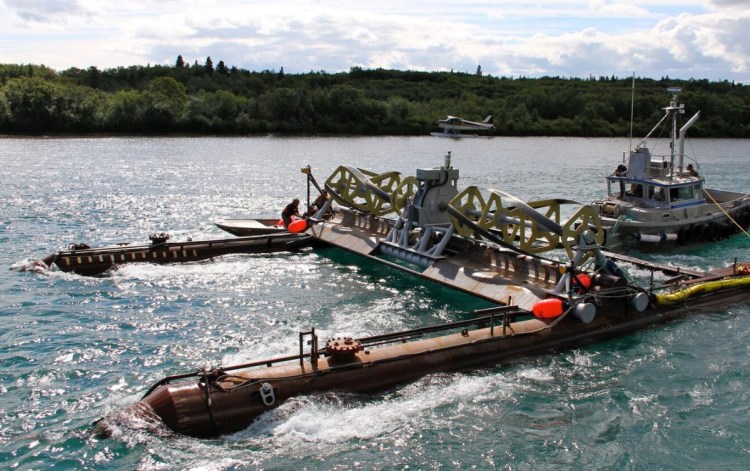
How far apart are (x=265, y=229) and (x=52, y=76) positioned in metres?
184

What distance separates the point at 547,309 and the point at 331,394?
7494 mm

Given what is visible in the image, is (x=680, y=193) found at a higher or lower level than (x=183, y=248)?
higher

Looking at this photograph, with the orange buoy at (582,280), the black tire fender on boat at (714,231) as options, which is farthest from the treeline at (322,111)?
the orange buoy at (582,280)

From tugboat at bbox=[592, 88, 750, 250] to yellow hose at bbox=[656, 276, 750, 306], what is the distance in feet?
27.8

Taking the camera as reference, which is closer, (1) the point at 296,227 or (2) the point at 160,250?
(2) the point at 160,250

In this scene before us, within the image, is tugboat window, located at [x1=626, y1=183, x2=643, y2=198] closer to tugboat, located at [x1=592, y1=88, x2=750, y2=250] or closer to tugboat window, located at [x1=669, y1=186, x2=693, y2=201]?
tugboat, located at [x1=592, y1=88, x2=750, y2=250]

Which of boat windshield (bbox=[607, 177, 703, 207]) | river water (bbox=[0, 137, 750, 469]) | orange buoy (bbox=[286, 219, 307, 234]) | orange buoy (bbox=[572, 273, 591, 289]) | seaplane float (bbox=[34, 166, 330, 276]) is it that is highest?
boat windshield (bbox=[607, 177, 703, 207])

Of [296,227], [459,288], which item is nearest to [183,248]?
[296,227]

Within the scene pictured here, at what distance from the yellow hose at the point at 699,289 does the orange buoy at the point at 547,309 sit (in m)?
4.17

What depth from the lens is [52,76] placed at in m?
192

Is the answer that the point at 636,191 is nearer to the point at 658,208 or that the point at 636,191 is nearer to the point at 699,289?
the point at 658,208

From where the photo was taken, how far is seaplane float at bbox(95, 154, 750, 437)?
48.5ft

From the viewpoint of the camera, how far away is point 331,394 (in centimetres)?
1579

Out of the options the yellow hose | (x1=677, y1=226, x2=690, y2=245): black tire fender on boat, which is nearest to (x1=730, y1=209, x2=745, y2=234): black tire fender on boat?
(x1=677, y1=226, x2=690, y2=245): black tire fender on boat
